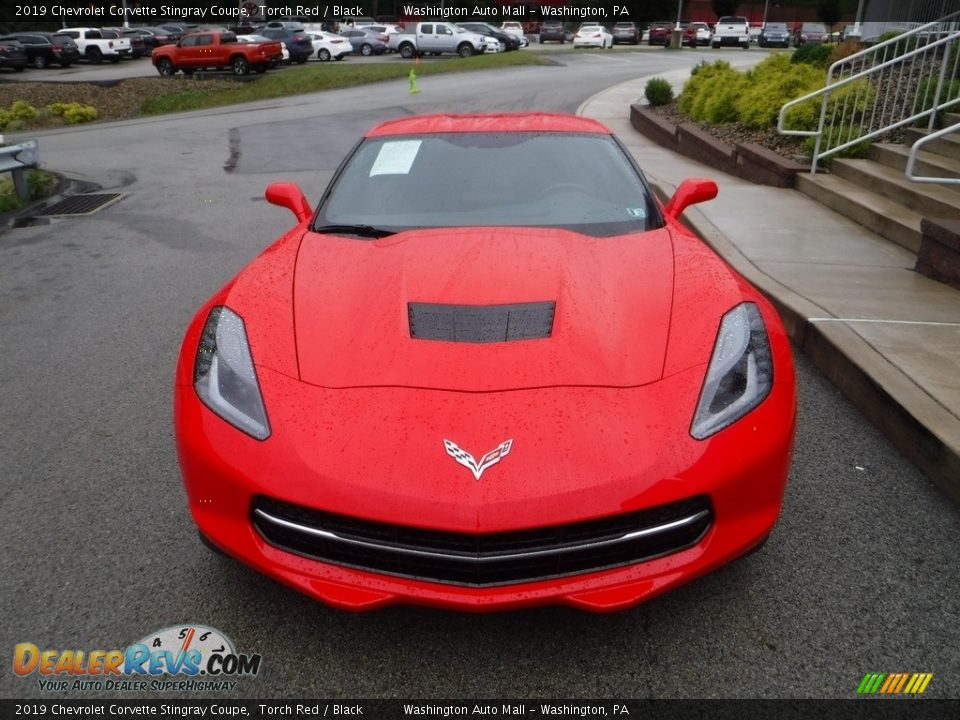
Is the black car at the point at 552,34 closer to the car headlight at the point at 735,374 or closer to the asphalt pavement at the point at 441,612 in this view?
the asphalt pavement at the point at 441,612

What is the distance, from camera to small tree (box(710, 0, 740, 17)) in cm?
6450

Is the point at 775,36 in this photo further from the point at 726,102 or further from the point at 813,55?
the point at 726,102

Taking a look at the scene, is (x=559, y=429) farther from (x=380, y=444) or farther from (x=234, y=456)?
(x=234, y=456)

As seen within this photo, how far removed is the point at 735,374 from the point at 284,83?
2693 centimetres

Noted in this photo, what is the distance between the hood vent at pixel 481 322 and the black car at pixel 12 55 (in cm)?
4130

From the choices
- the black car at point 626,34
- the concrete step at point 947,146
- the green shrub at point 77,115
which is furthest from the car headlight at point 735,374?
the black car at point 626,34

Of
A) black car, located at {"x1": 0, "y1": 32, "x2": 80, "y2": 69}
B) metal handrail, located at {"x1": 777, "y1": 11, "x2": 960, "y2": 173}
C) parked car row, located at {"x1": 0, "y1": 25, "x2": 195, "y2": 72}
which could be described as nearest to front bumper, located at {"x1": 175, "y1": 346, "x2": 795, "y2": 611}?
metal handrail, located at {"x1": 777, "y1": 11, "x2": 960, "y2": 173}

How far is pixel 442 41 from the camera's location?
134 ft

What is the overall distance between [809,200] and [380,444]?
7603 mm

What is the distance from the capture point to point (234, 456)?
7.27ft

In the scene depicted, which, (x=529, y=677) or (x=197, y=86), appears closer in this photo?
(x=529, y=677)

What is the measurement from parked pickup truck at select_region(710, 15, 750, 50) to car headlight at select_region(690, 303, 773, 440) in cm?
5166

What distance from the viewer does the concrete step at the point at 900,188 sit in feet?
21.9

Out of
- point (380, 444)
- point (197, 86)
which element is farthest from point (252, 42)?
point (380, 444)
